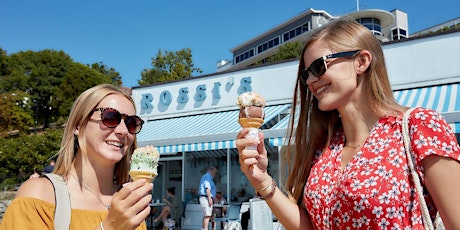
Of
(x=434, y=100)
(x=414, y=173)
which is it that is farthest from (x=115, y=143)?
(x=434, y=100)

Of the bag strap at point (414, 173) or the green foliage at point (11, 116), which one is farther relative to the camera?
the green foliage at point (11, 116)

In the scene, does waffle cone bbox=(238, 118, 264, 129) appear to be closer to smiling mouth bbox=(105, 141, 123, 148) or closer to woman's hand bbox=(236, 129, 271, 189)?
woman's hand bbox=(236, 129, 271, 189)

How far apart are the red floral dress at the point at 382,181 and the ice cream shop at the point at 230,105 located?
539 centimetres

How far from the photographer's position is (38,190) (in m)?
1.88

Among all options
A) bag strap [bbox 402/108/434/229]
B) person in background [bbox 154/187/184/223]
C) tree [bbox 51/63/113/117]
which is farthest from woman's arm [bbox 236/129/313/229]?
tree [bbox 51/63/113/117]

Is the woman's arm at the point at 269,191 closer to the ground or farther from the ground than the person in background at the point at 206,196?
farther from the ground

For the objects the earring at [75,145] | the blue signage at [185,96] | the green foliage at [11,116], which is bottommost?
the earring at [75,145]

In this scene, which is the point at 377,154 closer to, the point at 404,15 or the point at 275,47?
the point at 275,47

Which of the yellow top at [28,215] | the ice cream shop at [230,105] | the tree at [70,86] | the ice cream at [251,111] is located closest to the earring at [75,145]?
the yellow top at [28,215]

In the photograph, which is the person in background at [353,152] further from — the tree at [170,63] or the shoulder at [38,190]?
the tree at [170,63]

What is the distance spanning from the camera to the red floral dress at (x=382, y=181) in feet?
5.16

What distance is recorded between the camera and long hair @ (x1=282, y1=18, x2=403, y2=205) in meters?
1.90


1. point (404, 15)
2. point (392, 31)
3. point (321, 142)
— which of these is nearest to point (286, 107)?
point (321, 142)

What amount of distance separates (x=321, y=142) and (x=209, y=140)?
6807mm
